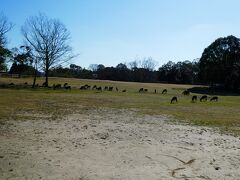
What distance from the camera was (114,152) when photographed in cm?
1131

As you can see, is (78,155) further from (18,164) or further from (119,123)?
(119,123)

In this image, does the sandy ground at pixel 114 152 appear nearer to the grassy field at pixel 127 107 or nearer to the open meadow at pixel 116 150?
the open meadow at pixel 116 150

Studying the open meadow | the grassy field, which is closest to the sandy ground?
the open meadow

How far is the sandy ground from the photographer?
9.05 m

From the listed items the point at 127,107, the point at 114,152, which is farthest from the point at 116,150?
the point at 127,107

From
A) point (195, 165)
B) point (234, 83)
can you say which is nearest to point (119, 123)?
point (195, 165)

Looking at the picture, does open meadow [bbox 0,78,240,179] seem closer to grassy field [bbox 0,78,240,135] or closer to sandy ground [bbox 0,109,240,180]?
sandy ground [bbox 0,109,240,180]

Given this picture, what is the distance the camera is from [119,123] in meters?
18.1

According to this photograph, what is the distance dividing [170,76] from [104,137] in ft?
370

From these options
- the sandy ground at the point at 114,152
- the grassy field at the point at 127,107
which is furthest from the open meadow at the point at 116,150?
the grassy field at the point at 127,107

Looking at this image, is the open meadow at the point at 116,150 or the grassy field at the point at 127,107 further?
the grassy field at the point at 127,107

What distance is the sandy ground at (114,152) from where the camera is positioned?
905cm

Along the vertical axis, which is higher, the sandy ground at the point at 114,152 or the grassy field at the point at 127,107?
the grassy field at the point at 127,107

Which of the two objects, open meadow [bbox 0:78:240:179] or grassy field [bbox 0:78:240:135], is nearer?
open meadow [bbox 0:78:240:179]
